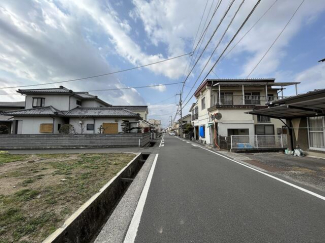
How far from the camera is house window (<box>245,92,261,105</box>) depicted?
19781 mm

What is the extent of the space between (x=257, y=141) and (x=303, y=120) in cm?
341

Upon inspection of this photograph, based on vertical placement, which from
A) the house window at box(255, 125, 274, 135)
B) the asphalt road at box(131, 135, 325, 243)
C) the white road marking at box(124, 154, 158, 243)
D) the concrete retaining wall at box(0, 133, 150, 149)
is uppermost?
the house window at box(255, 125, 274, 135)

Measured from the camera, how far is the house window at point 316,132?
9.89m

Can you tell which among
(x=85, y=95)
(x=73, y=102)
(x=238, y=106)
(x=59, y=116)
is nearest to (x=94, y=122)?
(x=59, y=116)

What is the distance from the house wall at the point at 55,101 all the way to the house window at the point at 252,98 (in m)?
23.9

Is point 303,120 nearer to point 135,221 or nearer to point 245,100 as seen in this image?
point 245,100

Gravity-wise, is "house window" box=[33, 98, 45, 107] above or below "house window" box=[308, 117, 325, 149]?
above

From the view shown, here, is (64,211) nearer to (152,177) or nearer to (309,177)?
(152,177)

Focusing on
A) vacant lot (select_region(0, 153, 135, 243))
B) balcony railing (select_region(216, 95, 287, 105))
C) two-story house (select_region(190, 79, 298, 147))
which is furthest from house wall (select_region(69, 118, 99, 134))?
vacant lot (select_region(0, 153, 135, 243))

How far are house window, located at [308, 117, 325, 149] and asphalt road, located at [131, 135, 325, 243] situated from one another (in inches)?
287

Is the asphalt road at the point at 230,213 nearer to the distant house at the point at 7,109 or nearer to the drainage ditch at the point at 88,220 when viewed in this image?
the drainage ditch at the point at 88,220

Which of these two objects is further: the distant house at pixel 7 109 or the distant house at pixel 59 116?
the distant house at pixel 7 109

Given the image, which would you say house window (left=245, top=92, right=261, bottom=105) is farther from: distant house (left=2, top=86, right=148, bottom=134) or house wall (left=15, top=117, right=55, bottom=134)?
house wall (left=15, top=117, right=55, bottom=134)

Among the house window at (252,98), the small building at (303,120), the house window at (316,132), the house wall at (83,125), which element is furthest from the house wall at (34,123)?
the house window at (316,132)
